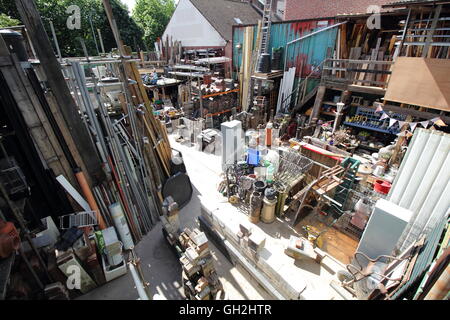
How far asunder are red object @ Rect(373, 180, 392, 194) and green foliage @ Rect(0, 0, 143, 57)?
82.5ft

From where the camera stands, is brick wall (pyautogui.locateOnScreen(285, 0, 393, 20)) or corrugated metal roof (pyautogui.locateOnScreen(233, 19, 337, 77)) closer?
corrugated metal roof (pyautogui.locateOnScreen(233, 19, 337, 77))

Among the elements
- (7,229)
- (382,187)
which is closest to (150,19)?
(7,229)

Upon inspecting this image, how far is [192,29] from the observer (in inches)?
831

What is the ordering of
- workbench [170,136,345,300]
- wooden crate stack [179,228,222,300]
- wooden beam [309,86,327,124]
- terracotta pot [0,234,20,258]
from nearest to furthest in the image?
terracotta pot [0,234,20,258] < wooden crate stack [179,228,222,300] < workbench [170,136,345,300] < wooden beam [309,86,327,124]

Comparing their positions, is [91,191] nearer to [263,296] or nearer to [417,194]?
[263,296]

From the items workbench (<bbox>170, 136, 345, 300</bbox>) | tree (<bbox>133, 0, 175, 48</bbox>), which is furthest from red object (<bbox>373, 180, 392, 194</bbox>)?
tree (<bbox>133, 0, 175, 48</bbox>)

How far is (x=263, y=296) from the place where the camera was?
445cm

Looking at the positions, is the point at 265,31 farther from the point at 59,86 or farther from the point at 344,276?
the point at 344,276

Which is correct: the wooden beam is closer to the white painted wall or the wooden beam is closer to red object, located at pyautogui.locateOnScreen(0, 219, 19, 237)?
red object, located at pyautogui.locateOnScreen(0, 219, 19, 237)

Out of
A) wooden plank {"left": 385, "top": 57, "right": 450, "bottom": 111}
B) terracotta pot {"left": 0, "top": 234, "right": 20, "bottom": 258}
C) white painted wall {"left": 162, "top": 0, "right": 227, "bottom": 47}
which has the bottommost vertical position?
terracotta pot {"left": 0, "top": 234, "right": 20, "bottom": 258}

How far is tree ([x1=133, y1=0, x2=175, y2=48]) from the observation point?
3253 centimetres

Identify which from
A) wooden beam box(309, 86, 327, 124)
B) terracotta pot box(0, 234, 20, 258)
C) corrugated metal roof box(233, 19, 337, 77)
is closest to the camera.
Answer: terracotta pot box(0, 234, 20, 258)

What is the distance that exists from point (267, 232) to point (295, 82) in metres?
10.3

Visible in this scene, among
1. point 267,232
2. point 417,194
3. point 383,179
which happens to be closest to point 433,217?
point 417,194
